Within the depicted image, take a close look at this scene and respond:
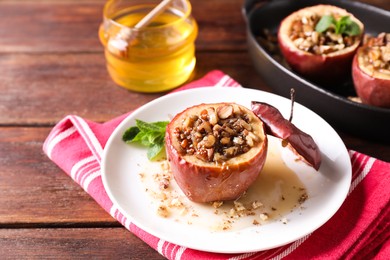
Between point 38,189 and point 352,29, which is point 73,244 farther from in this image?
point 352,29

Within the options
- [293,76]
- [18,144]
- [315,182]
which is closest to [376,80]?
[293,76]

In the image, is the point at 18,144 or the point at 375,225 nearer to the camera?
the point at 375,225

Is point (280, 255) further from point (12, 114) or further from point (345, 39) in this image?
point (12, 114)

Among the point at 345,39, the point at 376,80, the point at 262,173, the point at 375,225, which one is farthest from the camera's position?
the point at 345,39

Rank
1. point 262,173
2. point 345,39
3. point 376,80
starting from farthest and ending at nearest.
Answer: point 345,39
point 376,80
point 262,173

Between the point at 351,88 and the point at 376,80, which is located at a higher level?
the point at 376,80

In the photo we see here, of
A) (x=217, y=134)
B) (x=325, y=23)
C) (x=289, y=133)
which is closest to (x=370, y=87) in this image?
(x=325, y=23)
